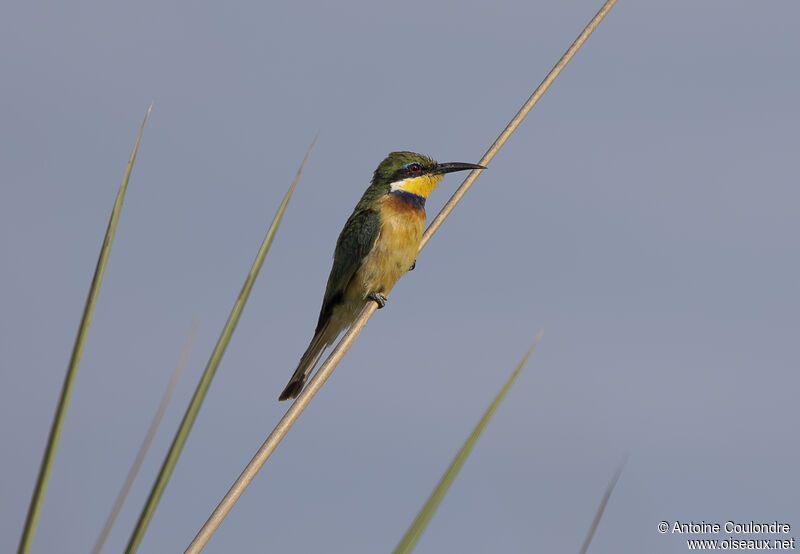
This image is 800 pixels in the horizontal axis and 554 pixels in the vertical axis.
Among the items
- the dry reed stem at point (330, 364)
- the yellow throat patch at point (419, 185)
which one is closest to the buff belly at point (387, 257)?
the yellow throat patch at point (419, 185)

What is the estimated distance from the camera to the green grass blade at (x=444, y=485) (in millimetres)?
1880

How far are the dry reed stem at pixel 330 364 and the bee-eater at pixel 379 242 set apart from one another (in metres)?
2.22

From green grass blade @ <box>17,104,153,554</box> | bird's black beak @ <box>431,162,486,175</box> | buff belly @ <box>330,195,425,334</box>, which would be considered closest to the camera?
green grass blade @ <box>17,104,153,554</box>

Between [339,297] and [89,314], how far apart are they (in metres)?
4.81

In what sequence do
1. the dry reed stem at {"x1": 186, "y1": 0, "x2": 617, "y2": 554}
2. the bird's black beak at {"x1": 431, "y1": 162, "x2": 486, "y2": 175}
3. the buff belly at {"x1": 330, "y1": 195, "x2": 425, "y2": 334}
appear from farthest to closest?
the bird's black beak at {"x1": 431, "y1": 162, "x2": 486, "y2": 175} < the buff belly at {"x1": 330, "y1": 195, "x2": 425, "y2": 334} < the dry reed stem at {"x1": 186, "y1": 0, "x2": 617, "y2": 554}

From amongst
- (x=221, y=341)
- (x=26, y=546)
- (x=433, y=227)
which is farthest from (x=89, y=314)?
(x=433, y=227)

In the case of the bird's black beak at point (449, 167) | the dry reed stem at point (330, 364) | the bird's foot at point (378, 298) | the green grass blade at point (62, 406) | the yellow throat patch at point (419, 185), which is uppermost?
the bird's black beak at point (449, 167)

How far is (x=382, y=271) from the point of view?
21.4ft

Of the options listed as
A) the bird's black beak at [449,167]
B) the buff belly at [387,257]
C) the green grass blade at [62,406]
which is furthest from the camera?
the bird's black beak at [449,167]

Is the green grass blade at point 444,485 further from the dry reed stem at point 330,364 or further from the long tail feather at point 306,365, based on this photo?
the long tail feather at point 306,365

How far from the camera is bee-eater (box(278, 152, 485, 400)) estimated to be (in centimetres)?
653

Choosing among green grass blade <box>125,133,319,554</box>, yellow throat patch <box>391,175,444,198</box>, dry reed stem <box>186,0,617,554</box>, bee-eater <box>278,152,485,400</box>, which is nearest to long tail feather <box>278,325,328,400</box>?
bee-eater <box>278,152,485,400</box>

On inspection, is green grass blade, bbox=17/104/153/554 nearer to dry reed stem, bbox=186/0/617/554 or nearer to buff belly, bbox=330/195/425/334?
dry reed stem, bbox=186/0/617/554

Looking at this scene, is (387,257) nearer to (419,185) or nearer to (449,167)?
(419,185)
